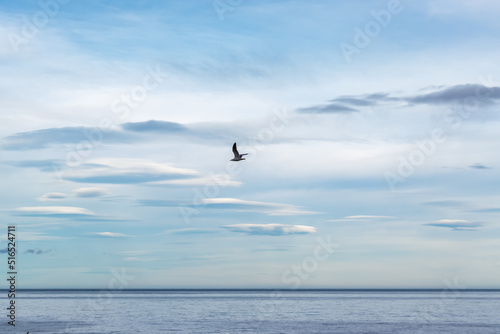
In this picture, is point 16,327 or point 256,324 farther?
point 256,324

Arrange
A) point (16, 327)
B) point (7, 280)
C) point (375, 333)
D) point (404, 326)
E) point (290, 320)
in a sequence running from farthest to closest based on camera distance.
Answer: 1. point (290, 320)
2. point (404, 326)
3. point (16, 327)
4. point (375, 333)
5. point (7, 280)

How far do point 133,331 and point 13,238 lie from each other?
26995 mm

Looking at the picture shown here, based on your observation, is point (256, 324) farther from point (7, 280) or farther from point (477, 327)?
point (7, 280)

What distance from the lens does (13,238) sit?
55375 millimetres

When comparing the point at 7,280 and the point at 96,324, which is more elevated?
the point at 7,280

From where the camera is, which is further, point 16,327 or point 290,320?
point 290,320

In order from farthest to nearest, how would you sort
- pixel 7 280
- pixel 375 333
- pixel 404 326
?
1. pixel 404 326
2. pixel 375 333
3. pixel 7 280

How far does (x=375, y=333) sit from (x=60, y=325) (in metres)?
43.6

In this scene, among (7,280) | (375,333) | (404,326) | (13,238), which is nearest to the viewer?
(13,238)

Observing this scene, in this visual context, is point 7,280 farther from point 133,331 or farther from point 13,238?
point 133,331

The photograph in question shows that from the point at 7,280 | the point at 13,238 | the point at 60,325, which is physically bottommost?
the point at 60,325

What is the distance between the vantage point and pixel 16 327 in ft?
261

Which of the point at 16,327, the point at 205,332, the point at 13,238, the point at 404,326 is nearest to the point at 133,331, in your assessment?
the point at 205,332

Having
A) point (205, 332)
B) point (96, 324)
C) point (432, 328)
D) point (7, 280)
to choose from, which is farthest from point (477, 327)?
point (7, 280)
